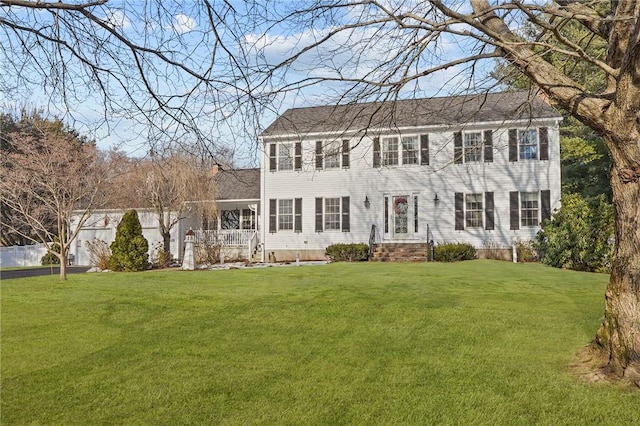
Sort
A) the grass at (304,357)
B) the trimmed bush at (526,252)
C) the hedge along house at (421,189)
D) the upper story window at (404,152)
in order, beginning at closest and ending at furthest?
the grass at (304,357) → the trimmed bush at (526,252) → the hedge along house at (421,189) → the upper story window at (404,152)

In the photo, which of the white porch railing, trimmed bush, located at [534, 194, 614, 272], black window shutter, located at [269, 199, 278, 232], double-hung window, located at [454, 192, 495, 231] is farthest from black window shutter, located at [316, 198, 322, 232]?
trimmed bush, located at [534, 194, 614, 272]

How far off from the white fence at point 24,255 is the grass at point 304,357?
73.1 feet

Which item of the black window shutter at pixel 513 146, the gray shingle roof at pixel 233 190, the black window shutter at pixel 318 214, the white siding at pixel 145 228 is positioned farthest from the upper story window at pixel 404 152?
the white siding at pixel 145 228

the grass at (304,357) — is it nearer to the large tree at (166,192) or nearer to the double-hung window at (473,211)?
the double-hung window at (473,211)

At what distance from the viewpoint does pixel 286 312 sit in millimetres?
8688

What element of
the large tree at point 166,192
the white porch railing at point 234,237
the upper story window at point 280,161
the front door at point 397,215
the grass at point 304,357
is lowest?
the grass at point 304,357

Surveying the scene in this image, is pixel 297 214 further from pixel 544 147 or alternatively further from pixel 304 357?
pixel 304 357

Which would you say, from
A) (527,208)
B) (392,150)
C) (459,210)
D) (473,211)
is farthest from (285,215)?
(527,208)

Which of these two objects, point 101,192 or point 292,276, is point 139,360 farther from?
point 101,192

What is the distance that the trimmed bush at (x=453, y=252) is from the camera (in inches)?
796

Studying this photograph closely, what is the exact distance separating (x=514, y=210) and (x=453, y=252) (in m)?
3.34

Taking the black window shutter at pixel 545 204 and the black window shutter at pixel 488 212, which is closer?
the black window shutter at pixel 545 204

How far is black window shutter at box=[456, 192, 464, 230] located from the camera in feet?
71.5

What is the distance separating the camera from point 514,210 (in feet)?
69.6
